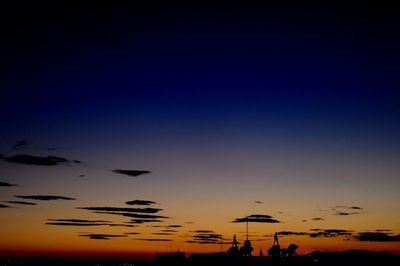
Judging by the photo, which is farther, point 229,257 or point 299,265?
point 229,257

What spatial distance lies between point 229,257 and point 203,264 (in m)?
18.4

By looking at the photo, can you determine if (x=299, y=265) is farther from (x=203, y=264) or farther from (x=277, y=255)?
(x=203, y=264)

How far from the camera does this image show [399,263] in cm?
18925

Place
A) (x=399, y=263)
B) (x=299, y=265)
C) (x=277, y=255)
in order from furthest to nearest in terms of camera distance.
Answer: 1. (x=399, y=263)
2. (x=277, y=255)
3. (x=299, y=265)

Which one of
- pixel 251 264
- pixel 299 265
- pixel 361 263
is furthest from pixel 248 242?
pixel 361 263

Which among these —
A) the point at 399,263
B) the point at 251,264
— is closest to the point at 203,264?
the point at 251,264

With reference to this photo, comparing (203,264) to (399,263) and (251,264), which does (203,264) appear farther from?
(399,263)

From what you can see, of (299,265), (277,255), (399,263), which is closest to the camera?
(299,265)

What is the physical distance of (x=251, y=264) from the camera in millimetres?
170250

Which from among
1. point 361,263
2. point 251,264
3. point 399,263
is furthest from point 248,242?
point 399,263

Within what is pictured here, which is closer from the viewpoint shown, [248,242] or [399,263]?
[248,242]

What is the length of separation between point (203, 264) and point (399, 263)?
97.4m

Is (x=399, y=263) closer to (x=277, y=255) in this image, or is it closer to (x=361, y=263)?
(x=361, y=263)

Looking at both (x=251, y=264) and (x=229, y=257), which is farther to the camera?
(x=229, y=257)
